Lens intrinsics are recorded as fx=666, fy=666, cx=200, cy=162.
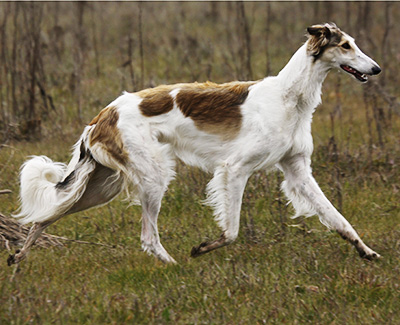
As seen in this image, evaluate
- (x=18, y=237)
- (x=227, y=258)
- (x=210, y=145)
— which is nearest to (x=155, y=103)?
(x=210, y=145)

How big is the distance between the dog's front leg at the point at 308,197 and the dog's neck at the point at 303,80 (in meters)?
0.45

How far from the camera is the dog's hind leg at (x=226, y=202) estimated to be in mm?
5141

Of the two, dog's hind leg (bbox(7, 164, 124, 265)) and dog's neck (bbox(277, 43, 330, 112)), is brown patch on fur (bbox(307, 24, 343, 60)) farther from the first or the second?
dog's hind leg (bbox(7, 164, 124, 265))

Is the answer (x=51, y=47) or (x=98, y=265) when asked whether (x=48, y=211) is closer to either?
(x=98, y=265)

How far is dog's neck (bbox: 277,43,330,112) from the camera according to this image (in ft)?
17.1

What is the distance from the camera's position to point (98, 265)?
5141 mm

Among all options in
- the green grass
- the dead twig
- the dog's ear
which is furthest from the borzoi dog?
the dead twig

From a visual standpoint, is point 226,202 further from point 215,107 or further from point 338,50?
point 338,50

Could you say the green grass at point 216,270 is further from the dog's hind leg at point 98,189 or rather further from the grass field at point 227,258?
the dog's hind leg at point 98,189

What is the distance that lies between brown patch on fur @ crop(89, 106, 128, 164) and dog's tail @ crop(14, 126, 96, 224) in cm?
17

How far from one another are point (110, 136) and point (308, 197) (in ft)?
5.42

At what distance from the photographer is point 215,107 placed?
534 centimetres

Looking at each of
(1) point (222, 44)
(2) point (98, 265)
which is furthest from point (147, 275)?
(1) point (222, 44)

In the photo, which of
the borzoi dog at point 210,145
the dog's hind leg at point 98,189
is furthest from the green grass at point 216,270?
the dog's hind leg at point 98,189
